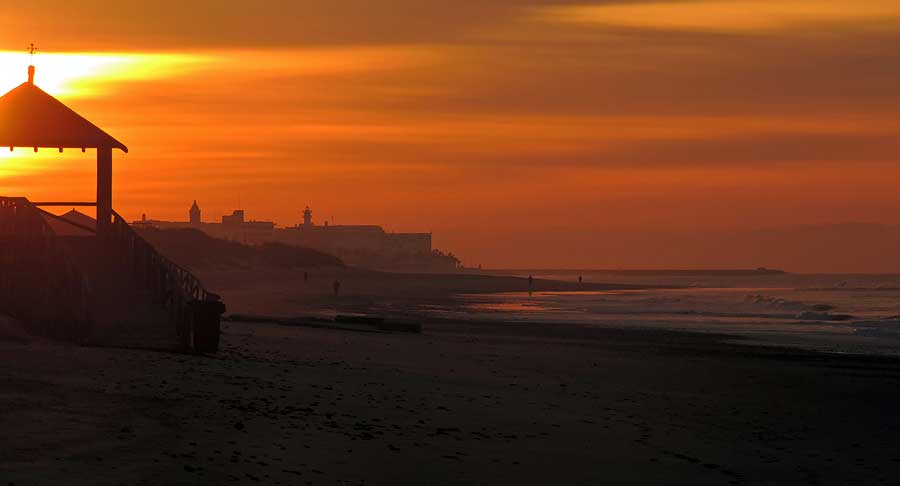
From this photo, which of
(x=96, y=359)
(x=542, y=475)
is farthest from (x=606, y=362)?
(x=542, y=475)

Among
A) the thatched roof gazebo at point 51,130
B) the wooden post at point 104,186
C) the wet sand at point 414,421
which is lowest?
the wet sand at point 414,421

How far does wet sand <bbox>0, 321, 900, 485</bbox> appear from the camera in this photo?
13.1 m

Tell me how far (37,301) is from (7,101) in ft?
20.5

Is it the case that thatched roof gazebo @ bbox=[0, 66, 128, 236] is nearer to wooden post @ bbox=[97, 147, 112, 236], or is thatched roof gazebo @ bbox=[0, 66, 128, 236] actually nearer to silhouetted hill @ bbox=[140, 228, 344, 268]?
wooden post @ bbox=[97, 147, 112, 236]

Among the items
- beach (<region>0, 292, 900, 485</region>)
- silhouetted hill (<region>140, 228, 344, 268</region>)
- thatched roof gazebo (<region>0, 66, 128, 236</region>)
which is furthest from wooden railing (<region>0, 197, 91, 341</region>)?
silhouetted hill (<region>140, 228, 344, 268</region>)

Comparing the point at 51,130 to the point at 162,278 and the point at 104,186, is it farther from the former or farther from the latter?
the point at 162,278

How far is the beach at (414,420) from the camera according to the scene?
517 inches

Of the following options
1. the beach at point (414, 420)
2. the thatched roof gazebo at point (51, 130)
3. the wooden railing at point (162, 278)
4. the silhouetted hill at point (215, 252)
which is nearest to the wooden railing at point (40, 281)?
the wooden railing at point (162, 278)

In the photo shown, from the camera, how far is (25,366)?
17.8m

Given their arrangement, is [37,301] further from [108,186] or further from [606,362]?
[606,362]

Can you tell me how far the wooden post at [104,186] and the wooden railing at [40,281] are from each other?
335 cm

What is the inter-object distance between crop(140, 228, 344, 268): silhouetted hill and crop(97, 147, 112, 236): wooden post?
96.2 metres

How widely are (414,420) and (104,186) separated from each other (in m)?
14.9

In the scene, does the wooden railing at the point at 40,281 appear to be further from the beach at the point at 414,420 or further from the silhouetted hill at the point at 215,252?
the silhouetted hill at the point at 215,252
